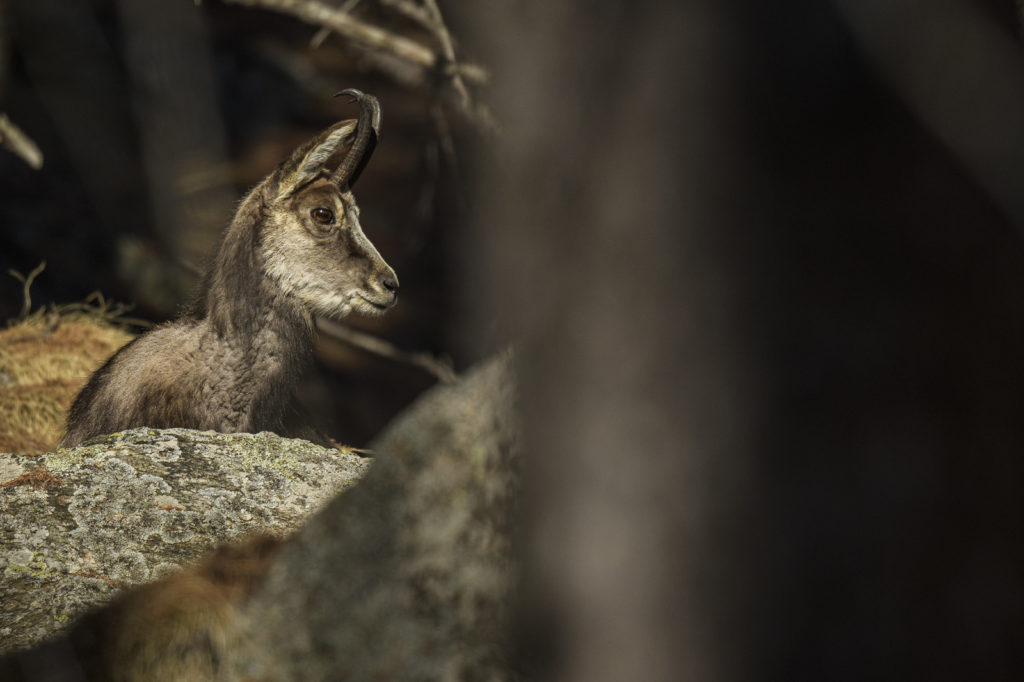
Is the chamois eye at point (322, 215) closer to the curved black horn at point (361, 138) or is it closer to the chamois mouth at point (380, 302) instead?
the curved black horn at point (361, 138)

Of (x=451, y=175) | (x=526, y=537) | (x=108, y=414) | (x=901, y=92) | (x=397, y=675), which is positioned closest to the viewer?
(x=901, y=92)

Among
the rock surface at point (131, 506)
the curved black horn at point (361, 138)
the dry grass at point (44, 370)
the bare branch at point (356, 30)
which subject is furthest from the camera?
the bare branch at point (356, 30)

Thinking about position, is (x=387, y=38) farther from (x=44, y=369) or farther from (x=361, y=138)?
(x=44, y=369)


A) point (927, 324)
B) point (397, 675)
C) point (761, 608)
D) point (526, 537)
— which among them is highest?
point (927, 324)

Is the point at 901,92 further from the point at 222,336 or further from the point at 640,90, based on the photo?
the point at 222,336

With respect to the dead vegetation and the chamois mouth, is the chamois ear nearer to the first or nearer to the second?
the chamois mouth

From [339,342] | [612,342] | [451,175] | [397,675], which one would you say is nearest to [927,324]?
[612,342]

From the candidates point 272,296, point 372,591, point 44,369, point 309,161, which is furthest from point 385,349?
point 372,591

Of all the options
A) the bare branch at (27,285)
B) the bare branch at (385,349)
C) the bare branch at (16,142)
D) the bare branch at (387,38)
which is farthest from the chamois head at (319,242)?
the bare branch at (385,349)
